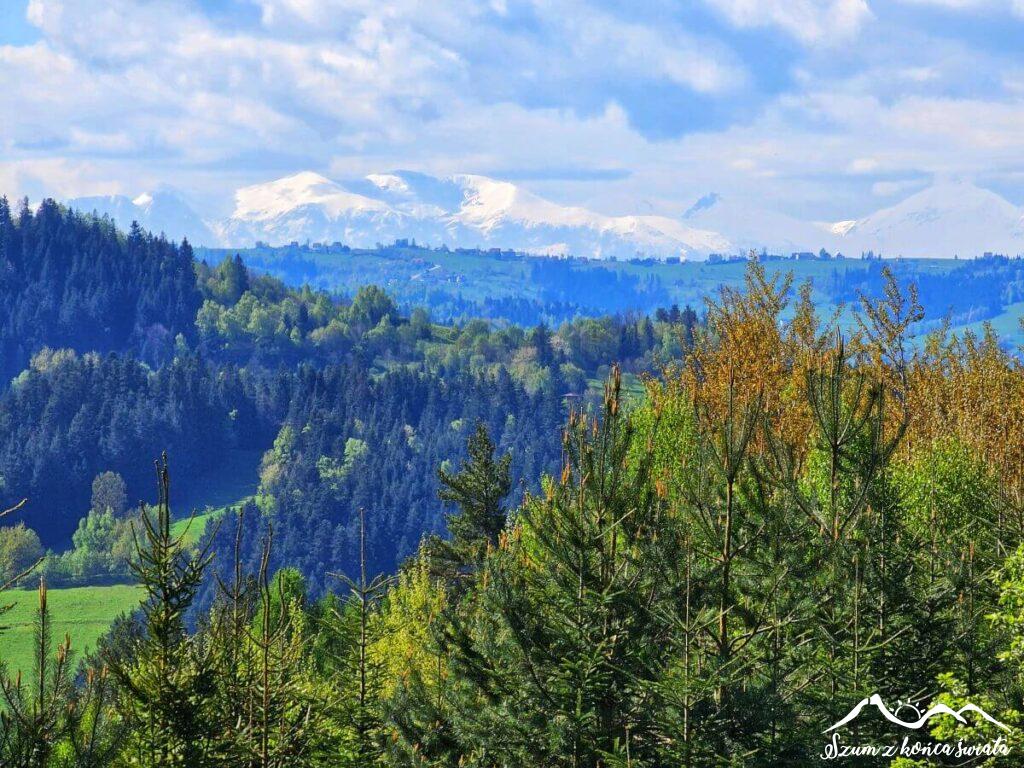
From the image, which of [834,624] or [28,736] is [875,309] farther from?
[28,736]

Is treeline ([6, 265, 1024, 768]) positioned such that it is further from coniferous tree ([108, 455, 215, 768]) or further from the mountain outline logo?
the mountain outline logo

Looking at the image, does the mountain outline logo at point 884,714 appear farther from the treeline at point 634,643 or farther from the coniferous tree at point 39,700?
the coniferous tree at point 39,700

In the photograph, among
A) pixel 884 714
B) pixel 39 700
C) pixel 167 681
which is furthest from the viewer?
pixel 884 714

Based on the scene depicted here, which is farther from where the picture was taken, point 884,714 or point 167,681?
point 884,714

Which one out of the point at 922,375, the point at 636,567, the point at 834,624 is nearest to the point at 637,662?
the point at 636,567

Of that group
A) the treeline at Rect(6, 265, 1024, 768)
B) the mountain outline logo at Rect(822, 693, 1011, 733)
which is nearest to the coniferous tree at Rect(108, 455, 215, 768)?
the treeline at Rect(6, 265, 1024, 768)

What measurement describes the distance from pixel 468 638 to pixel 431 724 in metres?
2.02

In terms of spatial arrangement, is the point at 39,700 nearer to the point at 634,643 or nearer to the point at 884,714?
the point at 634,643

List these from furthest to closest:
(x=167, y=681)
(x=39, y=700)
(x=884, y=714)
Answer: (x=884, y=714) → (x=167, y=681) → (x=39, y=700)

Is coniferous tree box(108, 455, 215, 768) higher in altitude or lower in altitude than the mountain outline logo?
higher

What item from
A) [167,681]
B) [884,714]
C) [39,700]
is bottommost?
[884,714]

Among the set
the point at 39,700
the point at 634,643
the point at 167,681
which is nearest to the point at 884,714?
the point at 634,643

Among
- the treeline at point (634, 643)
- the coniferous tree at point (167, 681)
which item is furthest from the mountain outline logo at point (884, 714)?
the coniferous tree at point (167, 681)

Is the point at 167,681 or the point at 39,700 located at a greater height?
the point at 167,681
